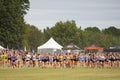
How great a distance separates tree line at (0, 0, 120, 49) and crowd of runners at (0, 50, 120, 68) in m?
27.0

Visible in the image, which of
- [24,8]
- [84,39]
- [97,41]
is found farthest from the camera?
[97,41]

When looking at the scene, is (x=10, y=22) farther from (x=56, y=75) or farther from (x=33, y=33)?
(x=33, y=33)

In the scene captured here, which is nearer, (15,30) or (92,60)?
(92,60)

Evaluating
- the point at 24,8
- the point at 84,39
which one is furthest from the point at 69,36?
the point at 24,8

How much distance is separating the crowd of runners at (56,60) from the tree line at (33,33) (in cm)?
2705

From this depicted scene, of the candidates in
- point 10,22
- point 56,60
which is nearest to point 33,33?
point 10,22

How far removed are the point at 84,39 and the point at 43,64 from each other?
85.7m

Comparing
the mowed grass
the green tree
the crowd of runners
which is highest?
the green tree

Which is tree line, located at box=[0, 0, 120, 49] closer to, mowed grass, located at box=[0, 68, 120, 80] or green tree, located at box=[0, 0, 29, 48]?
green tree, located at box=[0, 0, 29, 48]

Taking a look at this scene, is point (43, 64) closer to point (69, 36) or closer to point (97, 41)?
point (69, 36)

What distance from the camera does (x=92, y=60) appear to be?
50.8m

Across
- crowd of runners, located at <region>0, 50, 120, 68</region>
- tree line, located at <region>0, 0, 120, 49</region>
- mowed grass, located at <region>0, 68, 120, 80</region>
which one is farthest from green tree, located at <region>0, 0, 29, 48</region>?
mowed grass, located at <region>0, 68, 120, 80</region>

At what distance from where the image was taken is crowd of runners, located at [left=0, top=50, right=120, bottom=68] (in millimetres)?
49125

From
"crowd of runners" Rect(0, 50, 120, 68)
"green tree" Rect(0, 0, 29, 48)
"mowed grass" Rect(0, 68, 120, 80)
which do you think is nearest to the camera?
"mowed grass" Rect(0, 68, 120, 80)
